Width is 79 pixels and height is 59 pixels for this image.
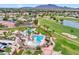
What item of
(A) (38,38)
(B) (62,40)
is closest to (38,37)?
(A) (38,38)

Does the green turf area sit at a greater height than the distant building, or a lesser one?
lesser

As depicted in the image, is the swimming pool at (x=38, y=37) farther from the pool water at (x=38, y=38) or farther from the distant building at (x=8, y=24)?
the distant building at (x=8, y=24)

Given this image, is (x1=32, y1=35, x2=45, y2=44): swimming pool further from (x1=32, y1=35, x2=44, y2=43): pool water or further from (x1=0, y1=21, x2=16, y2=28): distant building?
(x1=0, y1=21, x2=16, y2=28): distant building

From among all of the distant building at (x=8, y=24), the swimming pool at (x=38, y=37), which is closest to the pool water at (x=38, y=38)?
the swimming pool at (x=38, y=37)

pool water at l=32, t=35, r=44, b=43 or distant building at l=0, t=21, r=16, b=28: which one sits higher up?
distant building at l=0, t=21, r=16, b=28

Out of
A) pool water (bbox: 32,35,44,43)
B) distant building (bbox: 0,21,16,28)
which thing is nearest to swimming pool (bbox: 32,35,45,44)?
pool water (bbox: 32,35,44,43)

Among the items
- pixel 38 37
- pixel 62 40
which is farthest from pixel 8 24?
pixel 62 40

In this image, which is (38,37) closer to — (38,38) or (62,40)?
(38,38)

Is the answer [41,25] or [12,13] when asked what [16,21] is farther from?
[41,25]

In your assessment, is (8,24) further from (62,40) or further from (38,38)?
(62,40)
